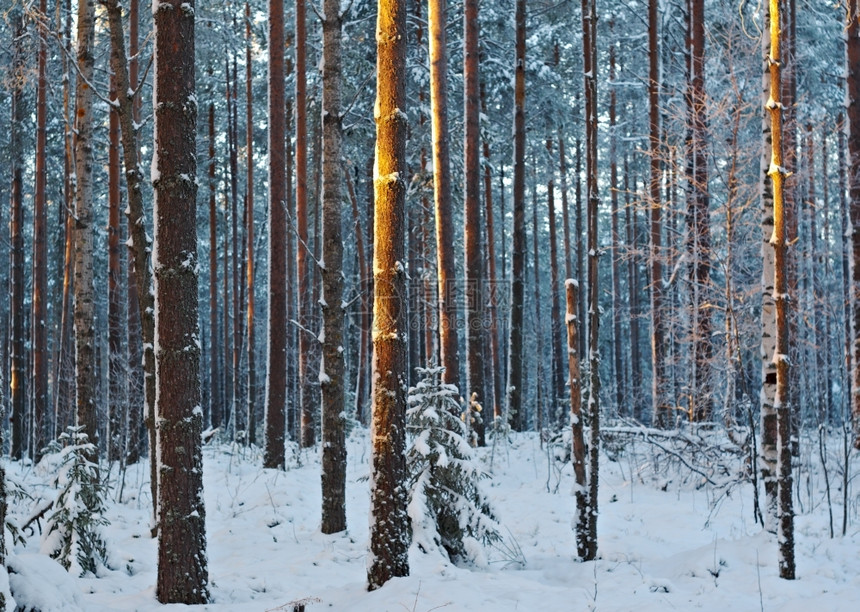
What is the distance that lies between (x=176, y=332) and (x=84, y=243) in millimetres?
4734

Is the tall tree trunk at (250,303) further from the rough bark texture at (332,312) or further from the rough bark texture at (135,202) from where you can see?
the rough bark texture at (135,202)

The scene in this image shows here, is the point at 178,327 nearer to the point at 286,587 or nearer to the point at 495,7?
the point at 286,587

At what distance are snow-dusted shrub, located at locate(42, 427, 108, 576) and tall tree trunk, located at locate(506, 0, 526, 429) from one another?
342 inches

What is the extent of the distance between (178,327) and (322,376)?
254cm

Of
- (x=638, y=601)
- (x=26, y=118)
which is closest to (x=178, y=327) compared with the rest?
(x=638, y=601)

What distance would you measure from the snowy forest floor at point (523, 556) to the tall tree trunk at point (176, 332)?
35cm

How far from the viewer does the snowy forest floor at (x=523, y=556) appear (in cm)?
491

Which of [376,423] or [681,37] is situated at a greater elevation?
[681,37]

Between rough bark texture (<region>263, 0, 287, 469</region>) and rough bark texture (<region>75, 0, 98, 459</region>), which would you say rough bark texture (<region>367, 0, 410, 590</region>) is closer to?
rough bark texture (<region>75, 0, 98, 459</region>)

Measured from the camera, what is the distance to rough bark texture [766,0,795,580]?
553cm

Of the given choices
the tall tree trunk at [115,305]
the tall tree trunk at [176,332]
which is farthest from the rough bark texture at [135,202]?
the tall tree trunk at [115,305]

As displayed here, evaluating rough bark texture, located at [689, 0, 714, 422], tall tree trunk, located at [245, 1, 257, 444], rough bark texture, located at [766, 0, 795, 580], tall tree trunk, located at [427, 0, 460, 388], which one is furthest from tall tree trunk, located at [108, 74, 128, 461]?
rough bark texture, located at [689, 0, 714, 422]

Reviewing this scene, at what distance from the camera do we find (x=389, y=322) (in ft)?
17.1

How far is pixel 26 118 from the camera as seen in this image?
67.3 ft
